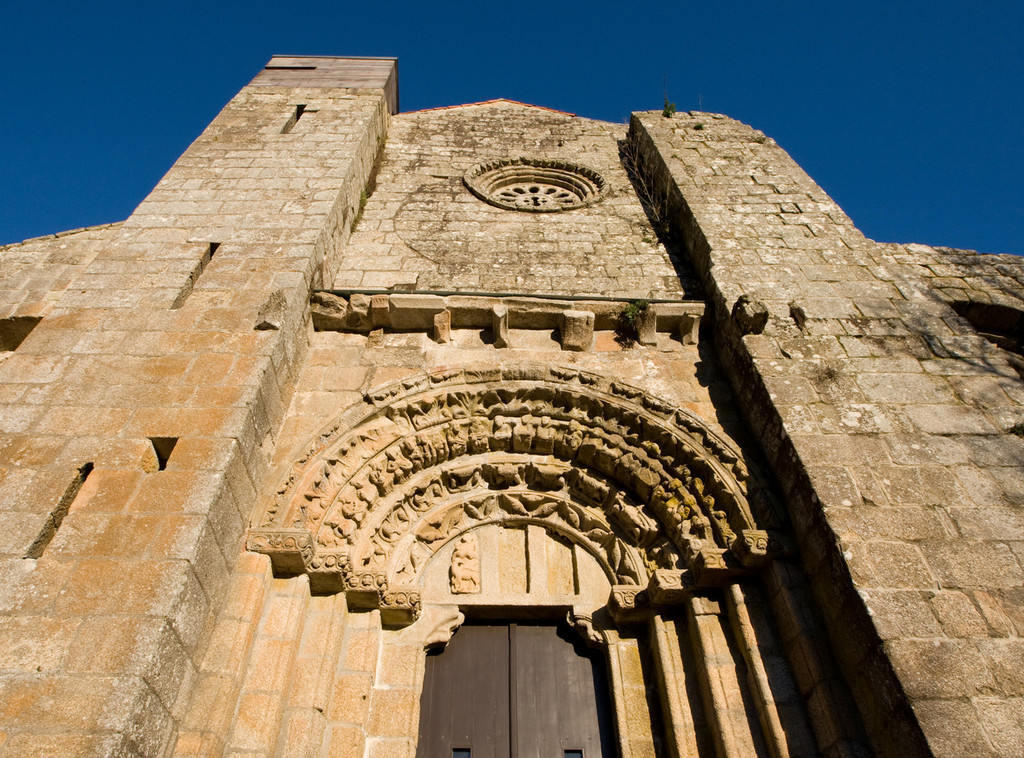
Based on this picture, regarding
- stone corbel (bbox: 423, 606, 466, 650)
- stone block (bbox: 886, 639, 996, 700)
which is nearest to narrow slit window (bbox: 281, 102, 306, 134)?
stone corbel (bbox: 423, 606, 466, 650)

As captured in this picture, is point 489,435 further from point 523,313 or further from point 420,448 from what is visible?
point 523,313

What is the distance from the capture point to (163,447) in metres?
3.76

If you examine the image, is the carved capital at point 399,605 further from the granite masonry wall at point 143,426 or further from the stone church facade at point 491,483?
the granite masonry wall at point 143,426

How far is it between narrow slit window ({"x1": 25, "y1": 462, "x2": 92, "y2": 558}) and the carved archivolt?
0.88m

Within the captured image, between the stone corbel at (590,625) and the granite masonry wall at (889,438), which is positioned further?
the stone corbel at (590,625)

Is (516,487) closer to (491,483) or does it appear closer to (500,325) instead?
(491,483)

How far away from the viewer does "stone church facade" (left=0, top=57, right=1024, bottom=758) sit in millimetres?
3057

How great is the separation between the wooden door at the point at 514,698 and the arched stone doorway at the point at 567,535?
0.13m

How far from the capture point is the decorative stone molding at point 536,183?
8.26 metres

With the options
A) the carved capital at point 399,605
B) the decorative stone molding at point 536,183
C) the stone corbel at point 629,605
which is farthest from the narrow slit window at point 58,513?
the decorative stone molding at point 536,183

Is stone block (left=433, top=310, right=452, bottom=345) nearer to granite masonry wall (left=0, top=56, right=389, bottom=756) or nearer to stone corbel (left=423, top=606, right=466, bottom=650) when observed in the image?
granite masonry wall (left=0, top=56, right=389, bottom=756)

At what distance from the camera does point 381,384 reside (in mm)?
4828

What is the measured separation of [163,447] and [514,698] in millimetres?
2353

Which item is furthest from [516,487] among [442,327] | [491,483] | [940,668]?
[940,668]
